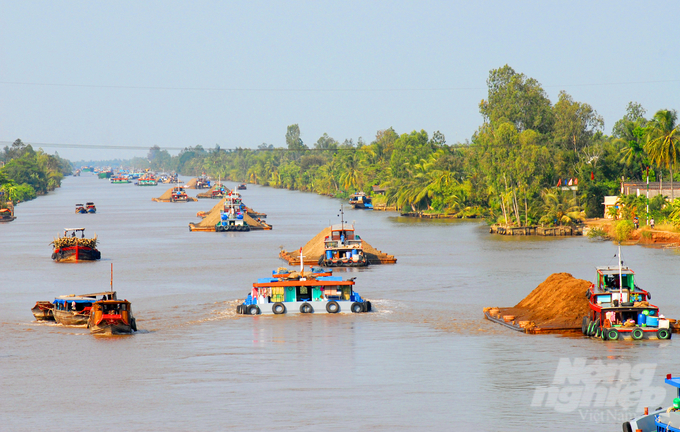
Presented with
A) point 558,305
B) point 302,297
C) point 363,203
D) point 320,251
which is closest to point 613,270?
point 558,305

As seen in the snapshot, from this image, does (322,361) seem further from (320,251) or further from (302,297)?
(320,251)

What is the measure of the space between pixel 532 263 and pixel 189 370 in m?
46.7

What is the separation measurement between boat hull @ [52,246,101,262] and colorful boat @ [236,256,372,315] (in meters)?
37.6

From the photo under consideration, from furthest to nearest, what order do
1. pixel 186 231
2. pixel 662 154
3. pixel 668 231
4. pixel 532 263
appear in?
pixel 186 231
pixel 662 154
pixel 668 231
pixel 532 263

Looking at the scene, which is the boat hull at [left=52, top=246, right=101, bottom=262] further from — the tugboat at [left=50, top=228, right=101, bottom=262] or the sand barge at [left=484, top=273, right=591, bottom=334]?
the sand barge at [left=484, top=273, right=591, bottom=334]

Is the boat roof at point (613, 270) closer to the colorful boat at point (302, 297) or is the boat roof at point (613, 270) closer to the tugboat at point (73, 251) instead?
the colorful boat at point (302, 297)

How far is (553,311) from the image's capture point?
153 feet

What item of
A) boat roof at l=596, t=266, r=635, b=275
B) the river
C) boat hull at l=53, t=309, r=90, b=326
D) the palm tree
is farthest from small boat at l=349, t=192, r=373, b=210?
boat roof at l=596, t=266, r=635, b=275

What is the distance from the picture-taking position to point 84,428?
98.9 feet

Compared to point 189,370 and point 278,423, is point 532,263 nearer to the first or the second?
point 189,370

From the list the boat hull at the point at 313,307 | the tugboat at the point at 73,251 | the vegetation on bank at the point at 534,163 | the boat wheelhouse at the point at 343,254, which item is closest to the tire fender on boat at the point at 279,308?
the boat hull at the point at 313,307

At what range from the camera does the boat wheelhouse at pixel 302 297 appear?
5175 centimetres

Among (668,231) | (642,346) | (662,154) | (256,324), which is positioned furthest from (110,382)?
(662,154)

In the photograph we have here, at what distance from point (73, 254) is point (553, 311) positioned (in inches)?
2107
